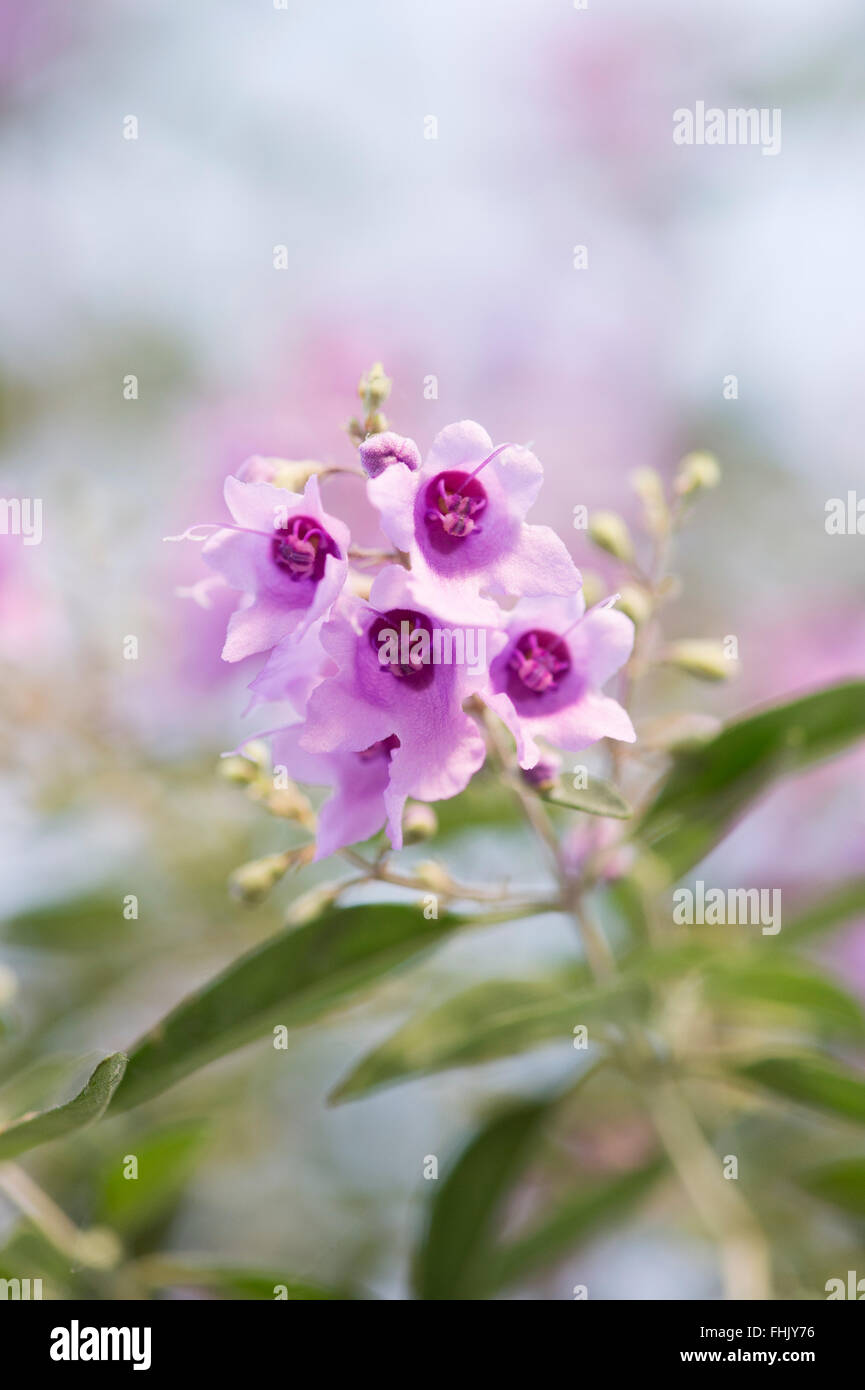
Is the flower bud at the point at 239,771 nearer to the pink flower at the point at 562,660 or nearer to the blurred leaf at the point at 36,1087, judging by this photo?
the pink flower at the point at 562,660

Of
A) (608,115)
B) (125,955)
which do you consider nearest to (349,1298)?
(125,955)

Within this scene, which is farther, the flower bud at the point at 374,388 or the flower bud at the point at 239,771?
the flower bud at the point at 239,771

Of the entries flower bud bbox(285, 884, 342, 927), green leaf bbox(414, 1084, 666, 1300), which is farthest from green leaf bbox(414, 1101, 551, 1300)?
flower bud bbox(285, 884, 342, 927)

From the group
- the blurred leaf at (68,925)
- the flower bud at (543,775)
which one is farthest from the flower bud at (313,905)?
the blurred leaf at (68,925)

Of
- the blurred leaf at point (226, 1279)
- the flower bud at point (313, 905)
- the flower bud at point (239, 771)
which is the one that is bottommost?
the blurred leaf at point (226, 1279)

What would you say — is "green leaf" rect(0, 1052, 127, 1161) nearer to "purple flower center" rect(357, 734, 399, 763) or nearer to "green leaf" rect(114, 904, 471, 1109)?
"green leaf" rect(114, 904, 471, 1109)

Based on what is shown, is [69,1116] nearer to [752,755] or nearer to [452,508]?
[452,508]

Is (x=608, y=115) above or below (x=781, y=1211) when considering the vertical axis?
above
